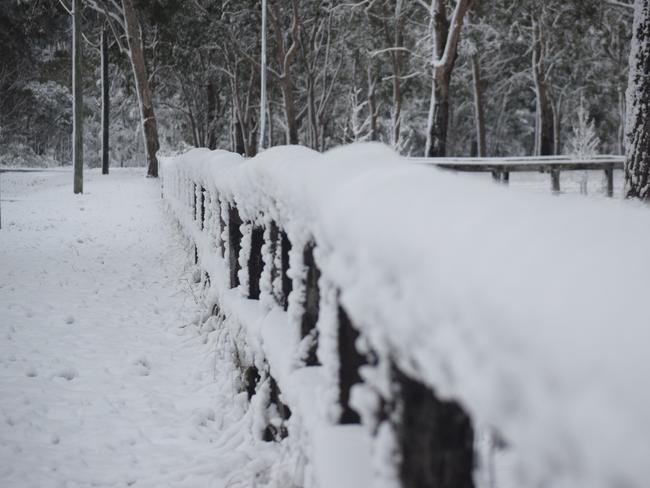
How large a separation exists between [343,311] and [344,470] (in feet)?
1.73

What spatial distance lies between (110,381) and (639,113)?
7114 millimetres

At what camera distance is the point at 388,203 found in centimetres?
154

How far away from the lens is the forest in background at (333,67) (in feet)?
92.1

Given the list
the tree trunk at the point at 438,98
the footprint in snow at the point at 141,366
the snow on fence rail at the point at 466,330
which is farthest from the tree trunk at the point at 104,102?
the snow on fence rail at the point at 466,330

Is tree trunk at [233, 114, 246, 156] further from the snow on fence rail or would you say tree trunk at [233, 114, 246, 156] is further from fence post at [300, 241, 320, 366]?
the snow on fence rail

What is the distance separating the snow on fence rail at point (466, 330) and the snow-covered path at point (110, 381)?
1228mm

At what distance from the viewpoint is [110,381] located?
15.3 ft

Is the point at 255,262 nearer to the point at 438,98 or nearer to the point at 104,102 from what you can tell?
the point at 438,98

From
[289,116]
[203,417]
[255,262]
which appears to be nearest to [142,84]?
[289,116]

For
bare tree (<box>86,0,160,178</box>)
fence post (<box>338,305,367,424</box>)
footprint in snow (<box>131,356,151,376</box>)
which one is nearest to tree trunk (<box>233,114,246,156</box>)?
bare tree (<box>86,0,160,178</box>)

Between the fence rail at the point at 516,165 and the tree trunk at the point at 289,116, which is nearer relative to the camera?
the fence rail at the point at 516,165

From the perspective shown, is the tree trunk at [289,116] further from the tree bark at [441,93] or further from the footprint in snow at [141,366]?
the footprint in snow at [141,366]

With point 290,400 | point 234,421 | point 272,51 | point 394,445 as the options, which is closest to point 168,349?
point 234,421

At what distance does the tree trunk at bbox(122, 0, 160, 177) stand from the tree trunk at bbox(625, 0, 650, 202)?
66.0ft
